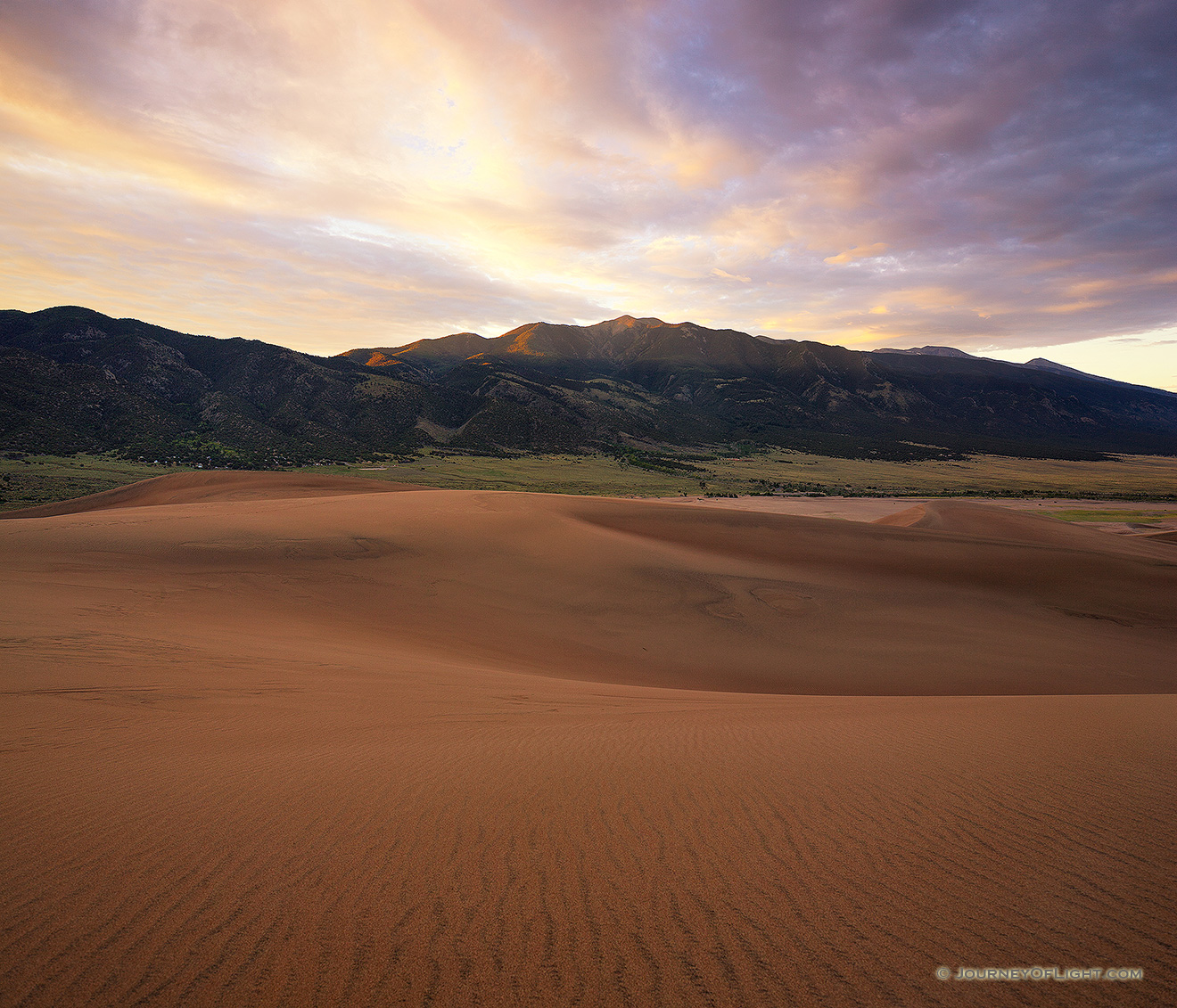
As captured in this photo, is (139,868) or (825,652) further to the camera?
(825,652)

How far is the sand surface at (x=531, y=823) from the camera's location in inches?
90.5

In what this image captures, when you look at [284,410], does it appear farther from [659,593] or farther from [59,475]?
[659,593]

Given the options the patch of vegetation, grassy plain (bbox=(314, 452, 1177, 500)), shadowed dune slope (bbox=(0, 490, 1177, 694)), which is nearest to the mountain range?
the patch of vegetation

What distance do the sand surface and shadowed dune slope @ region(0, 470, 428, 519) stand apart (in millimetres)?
20964

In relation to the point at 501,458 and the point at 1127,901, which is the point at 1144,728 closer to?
the point at 1127,901

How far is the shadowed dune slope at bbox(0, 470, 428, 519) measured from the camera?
3003 centimetres

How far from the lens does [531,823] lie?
352 centimetres

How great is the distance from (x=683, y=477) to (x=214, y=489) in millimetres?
58968

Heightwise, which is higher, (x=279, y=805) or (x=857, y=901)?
(x=857, y=901)

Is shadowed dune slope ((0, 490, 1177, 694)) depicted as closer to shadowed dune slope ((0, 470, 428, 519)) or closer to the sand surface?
the sand surface

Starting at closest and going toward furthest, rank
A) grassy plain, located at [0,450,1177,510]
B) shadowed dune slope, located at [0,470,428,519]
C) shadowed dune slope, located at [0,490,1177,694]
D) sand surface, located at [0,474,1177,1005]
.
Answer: sand surface, located at [0,474,1177,1005]
shadowed dune slope, located at [0,490,1177,694]
shadowed dune slope, located at [0,470,428,519]
grassy plain, located at [0,450,1177,510]

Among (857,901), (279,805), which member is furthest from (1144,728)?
(279,805)

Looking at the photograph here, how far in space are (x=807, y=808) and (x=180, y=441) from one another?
8068 centimetres

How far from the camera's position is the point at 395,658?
9320 mm
